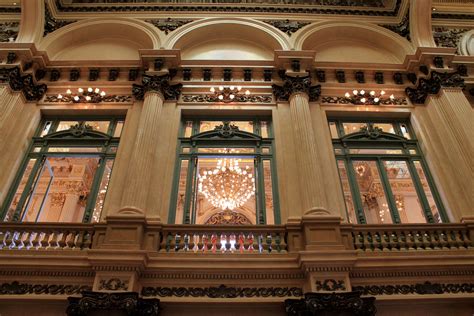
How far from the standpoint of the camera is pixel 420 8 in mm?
10891

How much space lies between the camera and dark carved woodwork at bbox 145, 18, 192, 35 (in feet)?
36.3

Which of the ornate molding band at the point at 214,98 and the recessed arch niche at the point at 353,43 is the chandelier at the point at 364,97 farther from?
the ornate molding band at the point at 214,98

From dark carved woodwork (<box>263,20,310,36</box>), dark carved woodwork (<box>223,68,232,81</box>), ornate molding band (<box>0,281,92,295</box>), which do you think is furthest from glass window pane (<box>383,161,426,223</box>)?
ornate molding band (<box>0,281,92,295</box>)

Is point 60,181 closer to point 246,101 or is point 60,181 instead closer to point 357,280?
point 246,101

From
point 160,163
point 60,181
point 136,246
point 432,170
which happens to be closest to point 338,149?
point 432,170

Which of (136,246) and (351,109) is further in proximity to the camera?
(351,109)

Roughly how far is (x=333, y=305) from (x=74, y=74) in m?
8.13

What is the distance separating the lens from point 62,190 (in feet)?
26.5

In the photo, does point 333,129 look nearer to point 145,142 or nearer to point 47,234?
point 145,142

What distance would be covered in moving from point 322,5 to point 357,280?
847cm

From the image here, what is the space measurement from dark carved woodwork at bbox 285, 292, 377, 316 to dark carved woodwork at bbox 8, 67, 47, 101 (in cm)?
760

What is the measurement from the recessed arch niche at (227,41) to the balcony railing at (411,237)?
5609mm

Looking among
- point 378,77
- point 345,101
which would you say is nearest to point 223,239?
point 345,101

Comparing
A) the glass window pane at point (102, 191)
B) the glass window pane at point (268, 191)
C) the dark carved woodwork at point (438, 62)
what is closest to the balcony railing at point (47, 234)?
the glass window pane at point (102, 191)
